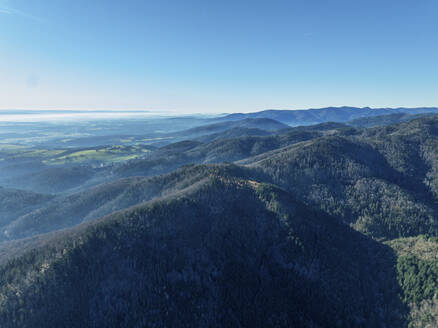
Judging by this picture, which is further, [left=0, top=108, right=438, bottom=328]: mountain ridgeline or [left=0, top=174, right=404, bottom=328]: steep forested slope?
[left=0, top=108, right=438, bottom=328]: mountain ridgeline

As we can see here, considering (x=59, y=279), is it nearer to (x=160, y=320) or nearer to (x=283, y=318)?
(x=160, y=320)

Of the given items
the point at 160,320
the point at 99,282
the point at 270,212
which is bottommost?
the point at 160,320

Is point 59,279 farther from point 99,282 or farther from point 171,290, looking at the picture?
point 171,290

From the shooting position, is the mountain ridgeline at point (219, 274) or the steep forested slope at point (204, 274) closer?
the steep forested slope at point (204, 274)

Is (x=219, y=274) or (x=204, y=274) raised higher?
(x=204, y=274)

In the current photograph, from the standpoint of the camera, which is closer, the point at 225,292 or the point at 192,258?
the point at 225,292

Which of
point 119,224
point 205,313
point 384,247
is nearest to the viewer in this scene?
point 205,313

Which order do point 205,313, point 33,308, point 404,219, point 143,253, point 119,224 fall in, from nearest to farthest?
point 33,308 < point 205,313 < point 143,253 < point 119,224 < point 404,219

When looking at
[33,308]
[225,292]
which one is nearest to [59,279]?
[33,308]

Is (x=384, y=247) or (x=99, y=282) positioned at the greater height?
(x=99, y=282)

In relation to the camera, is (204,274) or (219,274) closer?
(204,274)

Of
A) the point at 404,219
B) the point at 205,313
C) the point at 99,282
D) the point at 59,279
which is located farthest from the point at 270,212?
the point at 404,219
